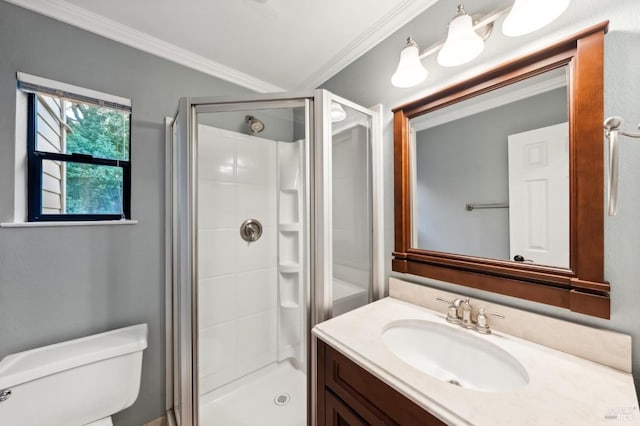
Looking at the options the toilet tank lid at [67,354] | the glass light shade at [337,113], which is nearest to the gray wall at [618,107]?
the glass light shade at [337,113]

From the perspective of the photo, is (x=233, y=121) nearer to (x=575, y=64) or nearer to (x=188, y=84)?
(x=188, y=84)

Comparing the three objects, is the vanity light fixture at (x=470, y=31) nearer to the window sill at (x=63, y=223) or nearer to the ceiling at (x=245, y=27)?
the ceiling at (x=245, y=27)

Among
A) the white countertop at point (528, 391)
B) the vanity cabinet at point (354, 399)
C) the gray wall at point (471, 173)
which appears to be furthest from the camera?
the gray wall at point (471, 173)

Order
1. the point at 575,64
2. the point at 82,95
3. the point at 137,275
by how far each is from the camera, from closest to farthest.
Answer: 1. the point at 575,64
2. the point at 82,95
3. the point at 137,275

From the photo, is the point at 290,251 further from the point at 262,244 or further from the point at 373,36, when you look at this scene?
the point at 373,36

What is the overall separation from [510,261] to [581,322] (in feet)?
0.79

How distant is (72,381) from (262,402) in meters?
0.98

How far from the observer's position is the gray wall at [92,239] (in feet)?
3.50

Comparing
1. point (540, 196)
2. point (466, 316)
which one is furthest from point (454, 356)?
point (540, 196)

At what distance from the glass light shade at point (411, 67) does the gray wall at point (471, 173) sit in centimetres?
24

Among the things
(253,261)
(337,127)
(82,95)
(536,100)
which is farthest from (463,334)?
(82,95)

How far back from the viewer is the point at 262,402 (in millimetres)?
1511

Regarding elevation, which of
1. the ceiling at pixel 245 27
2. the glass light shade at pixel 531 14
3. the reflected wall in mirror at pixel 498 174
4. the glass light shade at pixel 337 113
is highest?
the ceiling at pixel 245 27

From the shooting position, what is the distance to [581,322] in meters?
0.74
